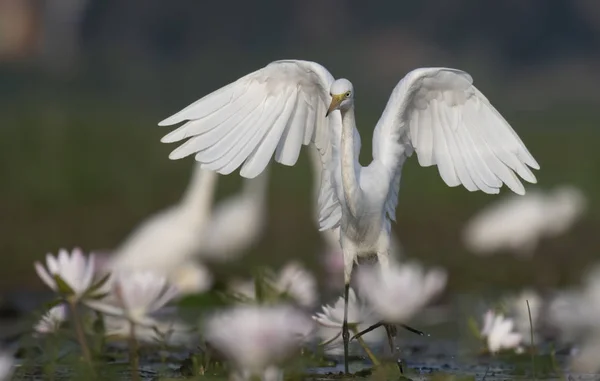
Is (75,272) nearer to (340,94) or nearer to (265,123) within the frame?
→ (340,94)

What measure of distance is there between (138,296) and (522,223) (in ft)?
24.6

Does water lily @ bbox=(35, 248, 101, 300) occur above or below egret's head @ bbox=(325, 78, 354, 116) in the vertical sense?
below

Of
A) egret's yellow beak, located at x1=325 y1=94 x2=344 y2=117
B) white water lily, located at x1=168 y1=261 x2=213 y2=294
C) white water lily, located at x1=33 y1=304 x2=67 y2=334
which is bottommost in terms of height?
white water lily, located at x1=33 y1=304 x2=67 y2=334

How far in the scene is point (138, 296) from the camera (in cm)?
320

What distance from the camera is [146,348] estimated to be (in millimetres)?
4547

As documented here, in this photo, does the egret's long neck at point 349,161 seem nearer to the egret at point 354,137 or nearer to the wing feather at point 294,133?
the egret at point 354,137

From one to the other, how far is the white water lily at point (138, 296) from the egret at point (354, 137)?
80 centimetres

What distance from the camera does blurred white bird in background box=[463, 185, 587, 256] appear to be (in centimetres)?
1015

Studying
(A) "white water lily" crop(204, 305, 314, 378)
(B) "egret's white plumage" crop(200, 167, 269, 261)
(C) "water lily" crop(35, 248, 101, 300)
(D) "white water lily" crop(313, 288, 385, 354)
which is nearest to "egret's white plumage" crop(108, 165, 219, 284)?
(B) "egret's white plumage" crop(200, 167, 269, 261)

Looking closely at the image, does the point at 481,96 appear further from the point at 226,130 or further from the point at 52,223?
the point at 52,223

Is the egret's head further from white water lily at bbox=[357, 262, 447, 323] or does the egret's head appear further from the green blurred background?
the green blurred background

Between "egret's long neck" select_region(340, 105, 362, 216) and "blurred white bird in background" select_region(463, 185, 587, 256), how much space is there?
19.8ft

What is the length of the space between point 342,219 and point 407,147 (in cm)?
35

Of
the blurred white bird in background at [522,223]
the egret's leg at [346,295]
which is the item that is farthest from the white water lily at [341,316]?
the blurred white bird in background at [522,223]
